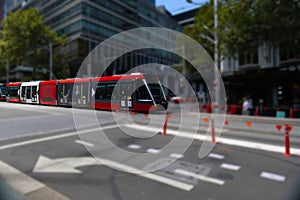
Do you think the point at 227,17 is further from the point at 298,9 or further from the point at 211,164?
the point at 211,164

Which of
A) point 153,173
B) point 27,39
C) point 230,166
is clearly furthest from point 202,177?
point 27,39

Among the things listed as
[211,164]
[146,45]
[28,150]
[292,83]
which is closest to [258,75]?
[292,83]

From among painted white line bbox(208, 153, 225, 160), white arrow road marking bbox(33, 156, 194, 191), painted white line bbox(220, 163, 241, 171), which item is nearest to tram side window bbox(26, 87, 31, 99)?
white arrow road marking bbox(33, 156, 194, 191)

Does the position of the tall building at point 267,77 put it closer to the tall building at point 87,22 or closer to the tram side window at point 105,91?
the tall building at point 87,22

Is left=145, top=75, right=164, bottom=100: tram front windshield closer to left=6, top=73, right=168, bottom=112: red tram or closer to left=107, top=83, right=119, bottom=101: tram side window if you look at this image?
left=6, top=73, right=168, bottom=112: red tram

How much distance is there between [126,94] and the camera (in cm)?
107

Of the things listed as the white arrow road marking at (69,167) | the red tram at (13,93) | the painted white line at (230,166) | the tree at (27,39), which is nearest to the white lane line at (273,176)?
the painted white line at (230,166)

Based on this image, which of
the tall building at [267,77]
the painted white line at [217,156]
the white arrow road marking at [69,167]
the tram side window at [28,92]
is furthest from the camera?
the white arrow road marking at [69,167]

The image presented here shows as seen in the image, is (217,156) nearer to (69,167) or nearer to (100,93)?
(69,167)

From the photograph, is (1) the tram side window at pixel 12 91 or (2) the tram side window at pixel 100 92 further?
(1) the tram side window at pixel 12 91

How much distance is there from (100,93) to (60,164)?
116928 mm

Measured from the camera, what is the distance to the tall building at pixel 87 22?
2061mm

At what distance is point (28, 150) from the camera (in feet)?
374

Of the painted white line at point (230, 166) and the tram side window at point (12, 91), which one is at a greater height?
the tram side window at point (12, 91)
